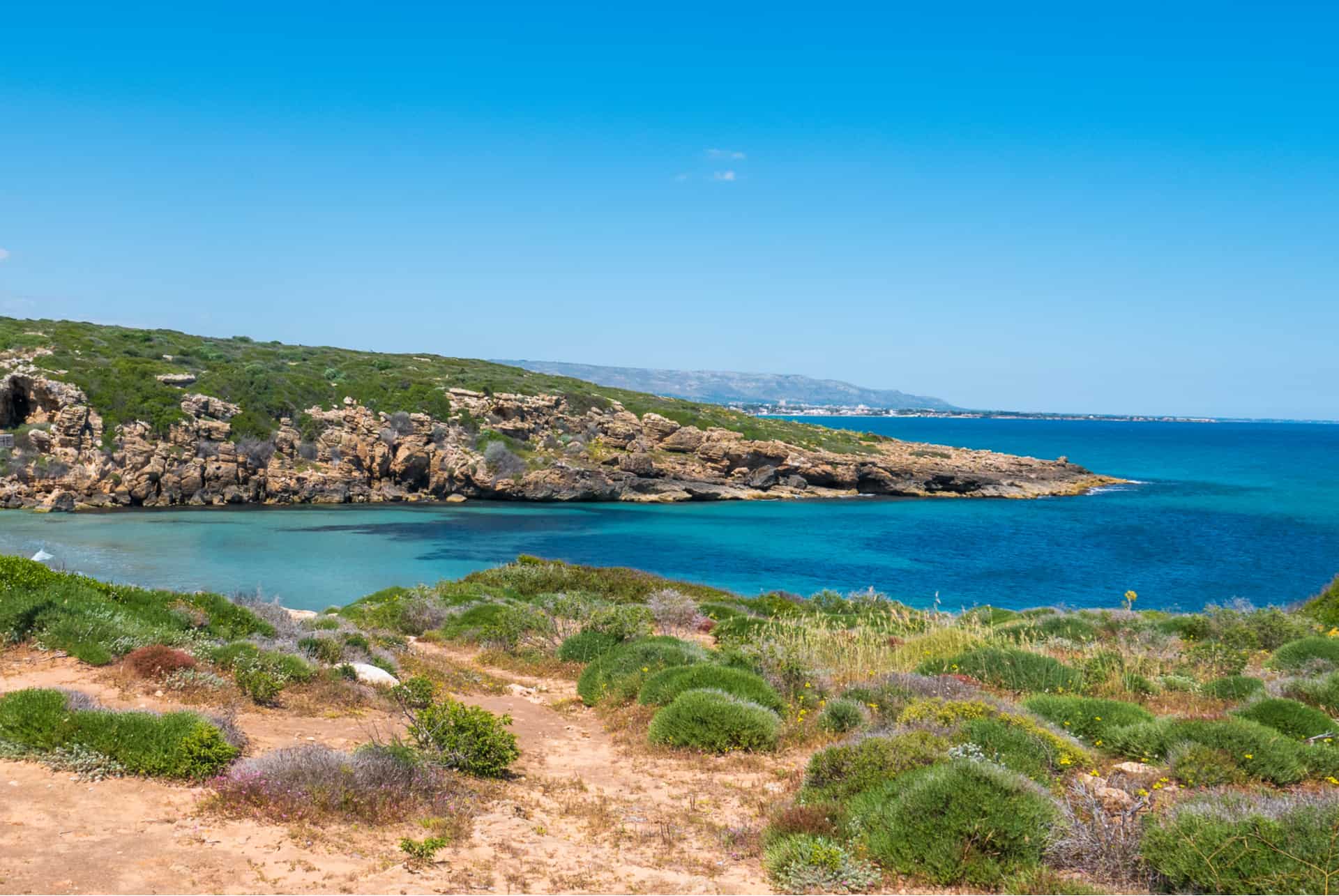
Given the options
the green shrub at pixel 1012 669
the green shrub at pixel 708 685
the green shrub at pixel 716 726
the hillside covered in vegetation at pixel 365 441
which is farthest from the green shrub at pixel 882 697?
the hillside covered in vegetation at pixel 365 441

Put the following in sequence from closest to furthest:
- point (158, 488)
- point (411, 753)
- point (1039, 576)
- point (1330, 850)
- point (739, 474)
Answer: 1. point (1330, 850)
2. point (411, 753)
3. point (1039, 576)
4. point (158, 488)
5. point (739, 474)

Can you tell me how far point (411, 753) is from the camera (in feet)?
24.7

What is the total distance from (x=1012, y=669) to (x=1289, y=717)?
10.8 feet

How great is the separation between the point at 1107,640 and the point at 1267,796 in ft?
32.9

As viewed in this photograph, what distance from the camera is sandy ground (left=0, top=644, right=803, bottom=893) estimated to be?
5238 millimetres

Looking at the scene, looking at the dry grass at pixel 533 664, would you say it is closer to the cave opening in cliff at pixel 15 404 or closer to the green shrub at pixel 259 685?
the green shrub at pixel 259 685

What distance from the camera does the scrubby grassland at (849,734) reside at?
18.4ft

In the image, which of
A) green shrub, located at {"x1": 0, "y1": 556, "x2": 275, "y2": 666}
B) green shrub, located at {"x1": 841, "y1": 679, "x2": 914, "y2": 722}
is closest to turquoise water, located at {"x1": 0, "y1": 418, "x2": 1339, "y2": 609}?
green shrub, located at {"x1": 0, "y1": 556, "x2": 275, "y2": 666}

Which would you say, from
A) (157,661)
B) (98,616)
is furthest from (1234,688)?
(98,616)

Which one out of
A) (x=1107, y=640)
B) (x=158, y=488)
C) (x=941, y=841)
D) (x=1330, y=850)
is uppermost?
(x=1330, y=850)

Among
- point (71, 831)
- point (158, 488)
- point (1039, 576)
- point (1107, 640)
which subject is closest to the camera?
point (71, 831)

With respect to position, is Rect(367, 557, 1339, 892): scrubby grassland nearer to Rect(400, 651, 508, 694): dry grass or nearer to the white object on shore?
Rect(400, 651, 508, 694): dry grass

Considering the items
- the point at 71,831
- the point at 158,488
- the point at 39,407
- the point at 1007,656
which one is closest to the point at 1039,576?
the point at 1007,656

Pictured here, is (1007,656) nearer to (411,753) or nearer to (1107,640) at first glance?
(1107,640)
